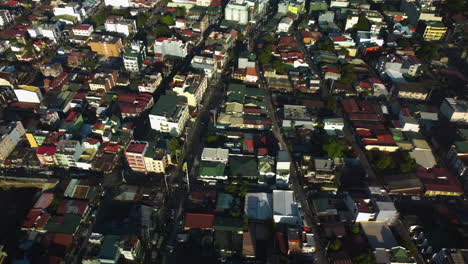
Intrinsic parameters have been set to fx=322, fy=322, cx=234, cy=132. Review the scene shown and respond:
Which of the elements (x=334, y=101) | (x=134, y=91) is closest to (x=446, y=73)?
(x=334, y=101)

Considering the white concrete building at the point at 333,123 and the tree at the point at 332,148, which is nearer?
the tree at the point at 332,148

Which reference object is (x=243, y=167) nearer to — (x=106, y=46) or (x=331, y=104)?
(x=331, y=104)

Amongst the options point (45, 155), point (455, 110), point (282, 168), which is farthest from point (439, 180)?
point (45, 155)

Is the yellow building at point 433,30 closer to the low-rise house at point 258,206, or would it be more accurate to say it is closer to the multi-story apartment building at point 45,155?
the low-rise house at point 258,206

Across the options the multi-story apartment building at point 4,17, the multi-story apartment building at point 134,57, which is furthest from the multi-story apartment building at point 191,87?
the multi-story apartment building at point 4,17

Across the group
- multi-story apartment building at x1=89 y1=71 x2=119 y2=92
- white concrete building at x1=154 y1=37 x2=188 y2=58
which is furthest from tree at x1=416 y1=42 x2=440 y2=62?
multi-story apartment building at x1=89 y1=71 x2=119 y2=92

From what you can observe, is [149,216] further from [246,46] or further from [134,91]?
[246,46]
